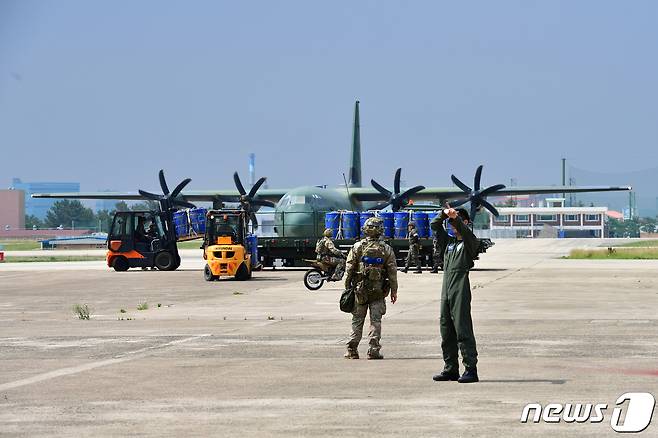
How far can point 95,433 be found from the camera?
10.2 metres

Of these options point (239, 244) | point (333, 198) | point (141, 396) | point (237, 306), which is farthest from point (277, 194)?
point (141, 396)

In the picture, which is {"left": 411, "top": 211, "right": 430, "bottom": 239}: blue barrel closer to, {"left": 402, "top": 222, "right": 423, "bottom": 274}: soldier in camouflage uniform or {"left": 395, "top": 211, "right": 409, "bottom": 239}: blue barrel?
{"left": 395, "top": 211, "right": 409, "bottom": 239}: blue barrel

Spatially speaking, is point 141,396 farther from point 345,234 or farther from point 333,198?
point 333,198

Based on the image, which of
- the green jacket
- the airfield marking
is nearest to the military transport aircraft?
the airfield marking

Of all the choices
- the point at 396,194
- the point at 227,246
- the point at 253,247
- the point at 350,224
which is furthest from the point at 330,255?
the point at 396,194

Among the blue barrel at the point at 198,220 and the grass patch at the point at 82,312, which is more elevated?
the blue barrel at the point at 198,220

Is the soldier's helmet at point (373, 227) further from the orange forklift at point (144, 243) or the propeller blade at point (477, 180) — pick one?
the propeller blade at point (477, 180)

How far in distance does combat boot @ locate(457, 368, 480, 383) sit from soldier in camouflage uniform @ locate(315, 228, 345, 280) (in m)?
20.3

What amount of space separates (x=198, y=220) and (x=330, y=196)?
25.5 feet

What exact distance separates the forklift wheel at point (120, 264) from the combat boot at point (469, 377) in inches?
1452

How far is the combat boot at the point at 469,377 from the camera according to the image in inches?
523

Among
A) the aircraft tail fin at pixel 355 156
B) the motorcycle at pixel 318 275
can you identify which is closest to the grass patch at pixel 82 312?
the motorcycle at pixel 318 275

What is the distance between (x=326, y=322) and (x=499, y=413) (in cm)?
1151

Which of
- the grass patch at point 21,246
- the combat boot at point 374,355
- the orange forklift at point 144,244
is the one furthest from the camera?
the grass patch at point 21,246
